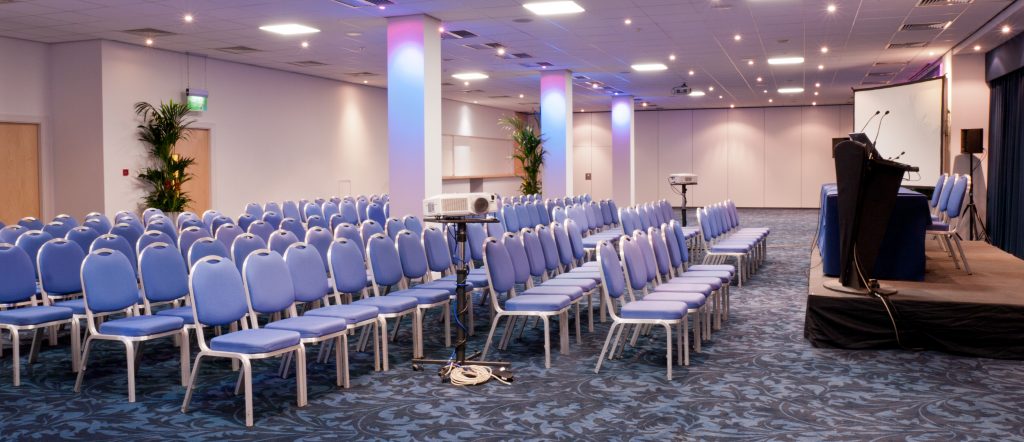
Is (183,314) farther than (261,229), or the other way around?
(261,229)

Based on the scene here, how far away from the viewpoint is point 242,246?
7.07m

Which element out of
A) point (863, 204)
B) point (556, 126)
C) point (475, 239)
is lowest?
point (475, 239)

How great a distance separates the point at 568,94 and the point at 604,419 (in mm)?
14527

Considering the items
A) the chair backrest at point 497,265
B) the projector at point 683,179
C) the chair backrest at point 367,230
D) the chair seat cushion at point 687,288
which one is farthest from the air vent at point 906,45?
the chair backrest at point 497,265

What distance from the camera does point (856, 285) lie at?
6855 mm

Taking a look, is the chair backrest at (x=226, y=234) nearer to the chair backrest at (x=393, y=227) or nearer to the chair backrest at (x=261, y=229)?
the chair backrest at (x=261, y=229)

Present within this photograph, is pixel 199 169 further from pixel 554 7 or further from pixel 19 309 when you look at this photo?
pixel 19 309

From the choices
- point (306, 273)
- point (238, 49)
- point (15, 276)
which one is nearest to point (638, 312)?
point (306, 273)

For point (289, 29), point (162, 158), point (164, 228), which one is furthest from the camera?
point (162, 158)

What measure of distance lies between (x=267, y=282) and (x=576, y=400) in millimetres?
2128

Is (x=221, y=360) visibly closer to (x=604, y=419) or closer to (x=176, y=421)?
(x=176, y=421)

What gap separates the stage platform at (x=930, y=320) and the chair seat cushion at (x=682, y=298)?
1.05 meters

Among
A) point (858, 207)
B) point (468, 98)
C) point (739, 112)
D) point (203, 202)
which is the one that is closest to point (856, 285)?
point (858, 207)

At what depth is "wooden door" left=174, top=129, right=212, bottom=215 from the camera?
15.4 meters
